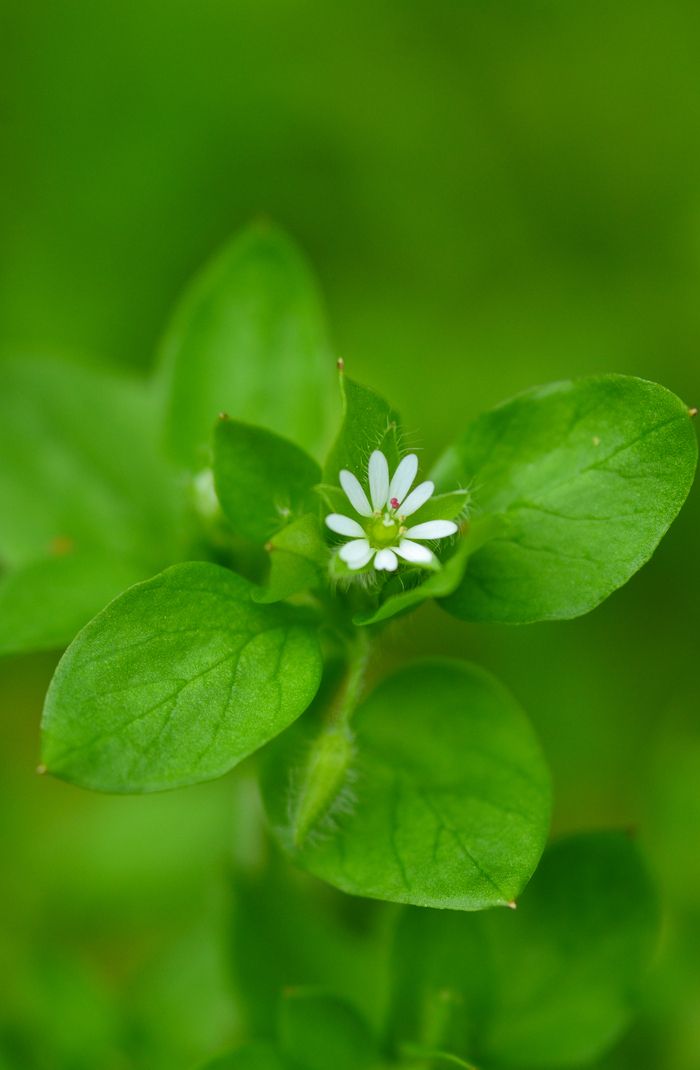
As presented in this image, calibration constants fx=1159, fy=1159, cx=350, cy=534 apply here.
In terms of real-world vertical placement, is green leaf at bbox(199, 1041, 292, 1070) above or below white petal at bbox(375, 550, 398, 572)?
below

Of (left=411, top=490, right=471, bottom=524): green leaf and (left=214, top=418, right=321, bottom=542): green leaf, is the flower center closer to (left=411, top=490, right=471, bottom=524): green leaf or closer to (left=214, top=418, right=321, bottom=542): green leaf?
(left=411, top=490, right=471, bottom=524): green leaf

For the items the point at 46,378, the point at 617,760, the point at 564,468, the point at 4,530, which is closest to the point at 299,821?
the point at 564,468

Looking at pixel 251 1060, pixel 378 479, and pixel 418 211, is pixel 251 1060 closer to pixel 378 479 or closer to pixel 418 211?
pixel 378 479

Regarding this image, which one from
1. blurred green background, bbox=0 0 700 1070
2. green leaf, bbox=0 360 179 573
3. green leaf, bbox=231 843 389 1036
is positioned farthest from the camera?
blurred green background, bbox=0 0 700 1070

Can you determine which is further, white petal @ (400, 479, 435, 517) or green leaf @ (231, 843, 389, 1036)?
green leaf @ (231, 843, 389, 1036)

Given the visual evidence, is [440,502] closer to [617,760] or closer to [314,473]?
[314,473]

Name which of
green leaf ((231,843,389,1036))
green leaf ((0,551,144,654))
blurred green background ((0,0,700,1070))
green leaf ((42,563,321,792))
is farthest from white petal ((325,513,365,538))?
blurred green background ((0,0,700,1070))

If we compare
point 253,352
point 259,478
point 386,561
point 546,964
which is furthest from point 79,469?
point 546,964

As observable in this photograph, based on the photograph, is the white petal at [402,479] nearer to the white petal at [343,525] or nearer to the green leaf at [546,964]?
the white petal at [343,525]
